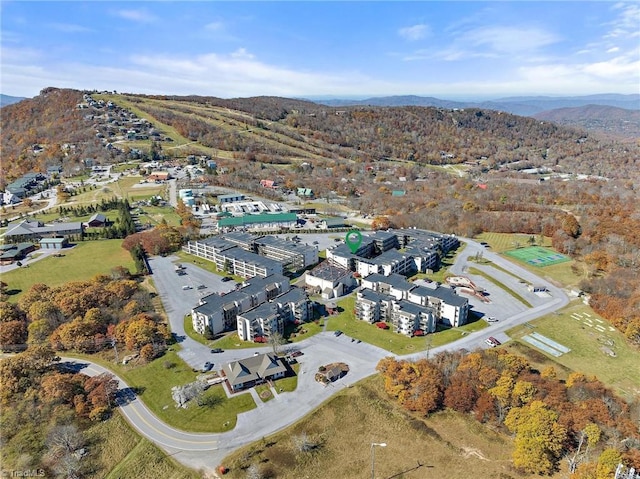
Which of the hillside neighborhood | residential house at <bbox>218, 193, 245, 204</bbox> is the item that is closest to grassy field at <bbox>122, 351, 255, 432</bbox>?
the hillside neighborhood

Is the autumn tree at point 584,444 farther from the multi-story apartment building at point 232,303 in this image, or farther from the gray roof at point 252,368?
the multi-story apartment building at point 232,303

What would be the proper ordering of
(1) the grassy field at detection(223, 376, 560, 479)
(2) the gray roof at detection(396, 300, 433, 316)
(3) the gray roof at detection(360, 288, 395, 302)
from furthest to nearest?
(3) the gray roof at detection(360, 288, 395, 302) < (2) the gray roof at detection(396, 300, 433, 316) < (1) the grassy field at detection(223, 376, 560, 479)

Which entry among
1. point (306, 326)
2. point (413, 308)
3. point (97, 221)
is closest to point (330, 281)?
point (306, 326)

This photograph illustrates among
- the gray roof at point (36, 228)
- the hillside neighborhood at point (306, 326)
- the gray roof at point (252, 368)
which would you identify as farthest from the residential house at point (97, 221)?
the gray roof at point (252, 368)

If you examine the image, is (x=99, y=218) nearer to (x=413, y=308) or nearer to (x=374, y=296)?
(x=374, y=296)

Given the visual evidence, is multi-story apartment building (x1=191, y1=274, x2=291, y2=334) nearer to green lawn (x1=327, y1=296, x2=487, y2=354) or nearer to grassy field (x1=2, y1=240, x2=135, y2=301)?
green lawn (x1=327, y1=296, x2=487, y2=354)

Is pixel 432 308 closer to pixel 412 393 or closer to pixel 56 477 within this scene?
pixel 412 393
